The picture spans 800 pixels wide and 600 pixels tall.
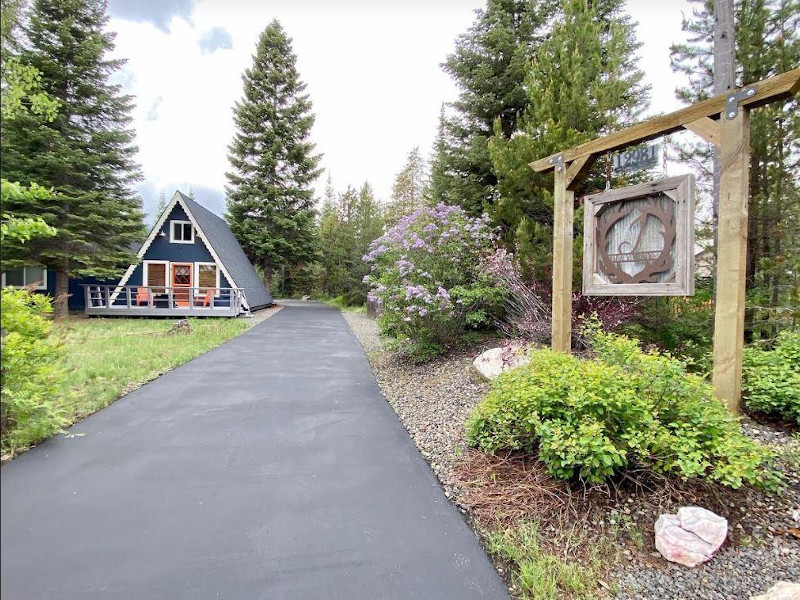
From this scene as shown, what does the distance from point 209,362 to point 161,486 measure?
4066 millimetres

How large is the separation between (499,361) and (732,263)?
237 cm

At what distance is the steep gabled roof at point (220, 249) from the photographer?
13039 mm

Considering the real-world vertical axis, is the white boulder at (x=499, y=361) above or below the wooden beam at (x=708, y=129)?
below

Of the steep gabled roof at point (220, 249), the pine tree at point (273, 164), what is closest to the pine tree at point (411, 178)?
the pine tree at point (273, 164)

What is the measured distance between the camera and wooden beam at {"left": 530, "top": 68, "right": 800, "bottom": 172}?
2.70 meters

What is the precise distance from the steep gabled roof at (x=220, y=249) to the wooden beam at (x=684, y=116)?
Answer: 12066 mm

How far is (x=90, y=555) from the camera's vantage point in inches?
53.7

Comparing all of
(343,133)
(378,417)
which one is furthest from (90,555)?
(343,133)

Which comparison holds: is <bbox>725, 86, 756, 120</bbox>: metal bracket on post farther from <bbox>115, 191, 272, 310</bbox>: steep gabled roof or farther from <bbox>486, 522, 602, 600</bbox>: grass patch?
<bbox>115, 191, 272, 310</bbox>: steep gabled roof

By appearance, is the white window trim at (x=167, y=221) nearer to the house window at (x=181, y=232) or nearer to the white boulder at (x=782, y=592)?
the house window at (x=181, y=232)

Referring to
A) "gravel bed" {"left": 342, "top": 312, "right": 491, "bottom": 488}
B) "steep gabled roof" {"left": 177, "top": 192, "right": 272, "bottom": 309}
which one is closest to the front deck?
"steep gabled roof" {"left": 177, "top": 192, "right": 272, "bottom": 309}

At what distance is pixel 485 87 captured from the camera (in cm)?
871

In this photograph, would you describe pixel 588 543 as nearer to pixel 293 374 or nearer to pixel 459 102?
pixel 293 374

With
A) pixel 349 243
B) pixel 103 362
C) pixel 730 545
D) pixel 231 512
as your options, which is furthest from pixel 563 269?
pixel 349 243
